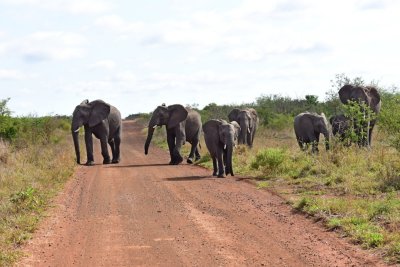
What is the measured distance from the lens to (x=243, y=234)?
384 inches

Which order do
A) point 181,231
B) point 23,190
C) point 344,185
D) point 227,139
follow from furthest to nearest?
point 227,139
point 344,185
point 23,190
point 181,231

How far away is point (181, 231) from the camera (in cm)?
1003

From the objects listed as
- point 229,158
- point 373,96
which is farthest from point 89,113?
point 373,96

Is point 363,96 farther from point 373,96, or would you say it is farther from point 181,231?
point 181,231

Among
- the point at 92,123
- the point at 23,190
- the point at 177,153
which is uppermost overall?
the point at 92,123

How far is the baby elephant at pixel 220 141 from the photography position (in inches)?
675

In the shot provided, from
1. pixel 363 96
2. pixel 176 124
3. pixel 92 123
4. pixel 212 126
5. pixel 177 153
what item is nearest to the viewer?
pixel 212 126

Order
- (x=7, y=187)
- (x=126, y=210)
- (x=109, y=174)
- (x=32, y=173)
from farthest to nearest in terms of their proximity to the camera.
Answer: (x=109, y=174) < (x=32, y=173) < (x=7, y=187) < (x=126, y=210)

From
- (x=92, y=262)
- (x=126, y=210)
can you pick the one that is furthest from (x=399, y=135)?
(x=92, y=262)

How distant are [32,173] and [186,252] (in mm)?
9777

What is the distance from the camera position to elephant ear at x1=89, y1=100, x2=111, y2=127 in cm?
2366

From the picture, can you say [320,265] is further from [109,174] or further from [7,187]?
[109,174]

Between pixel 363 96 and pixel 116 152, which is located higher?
pixel 363 96

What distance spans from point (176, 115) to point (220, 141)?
579 centimetres
